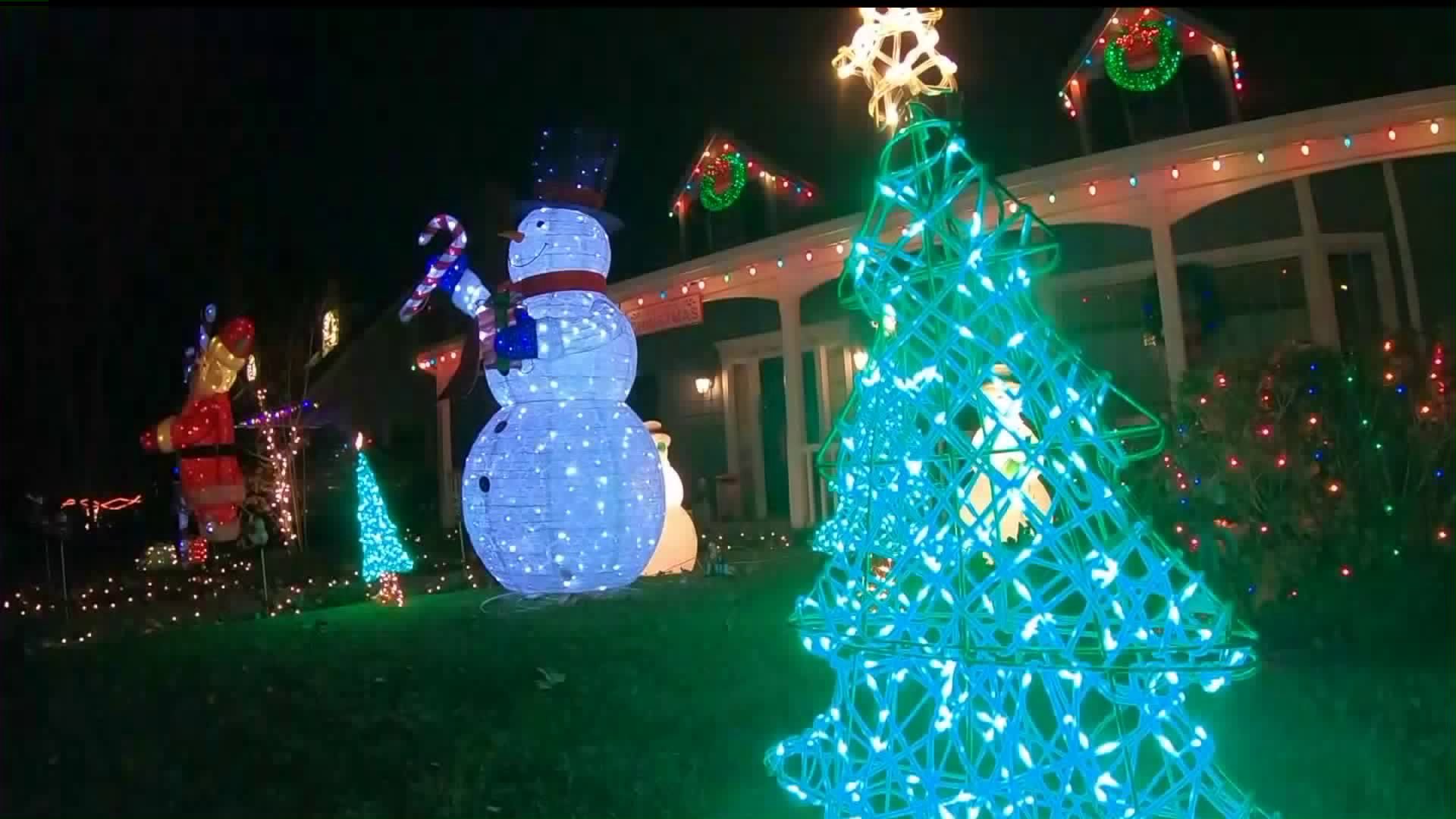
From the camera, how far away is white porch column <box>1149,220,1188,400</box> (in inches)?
344

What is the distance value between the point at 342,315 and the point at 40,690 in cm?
1959

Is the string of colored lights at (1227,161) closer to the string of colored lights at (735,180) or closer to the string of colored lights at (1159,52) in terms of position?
the string of colored lights at (1159,52)

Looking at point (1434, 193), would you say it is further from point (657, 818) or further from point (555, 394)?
point (657, 818)

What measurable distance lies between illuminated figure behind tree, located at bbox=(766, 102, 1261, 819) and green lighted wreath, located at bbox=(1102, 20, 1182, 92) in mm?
7792

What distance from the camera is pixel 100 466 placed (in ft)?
56.9

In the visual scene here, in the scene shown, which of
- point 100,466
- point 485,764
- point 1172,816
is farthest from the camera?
point 100,466

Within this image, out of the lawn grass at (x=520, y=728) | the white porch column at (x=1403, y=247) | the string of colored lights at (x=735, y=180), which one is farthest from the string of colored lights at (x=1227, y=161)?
the lawn grass at (x=520, y=728)

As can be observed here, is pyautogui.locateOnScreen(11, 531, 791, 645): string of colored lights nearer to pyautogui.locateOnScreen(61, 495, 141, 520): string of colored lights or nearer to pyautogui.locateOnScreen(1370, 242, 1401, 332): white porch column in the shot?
pyautogui.locateOnScreen(61, 495, 141, 520): string of colored lights

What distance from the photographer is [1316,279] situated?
923cm

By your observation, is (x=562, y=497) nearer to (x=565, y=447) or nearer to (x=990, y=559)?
(x=565, y=447)

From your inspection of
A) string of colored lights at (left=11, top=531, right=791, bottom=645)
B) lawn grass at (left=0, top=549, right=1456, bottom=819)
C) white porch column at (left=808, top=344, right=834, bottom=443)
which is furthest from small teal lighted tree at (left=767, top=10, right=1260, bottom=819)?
white porch column at (left=808, top=344, right=834, bottom=443)

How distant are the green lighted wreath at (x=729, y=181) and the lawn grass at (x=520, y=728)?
27.0 feet

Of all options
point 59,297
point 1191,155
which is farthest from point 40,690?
point 59,297

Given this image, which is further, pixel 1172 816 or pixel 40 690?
pixel 40 690
